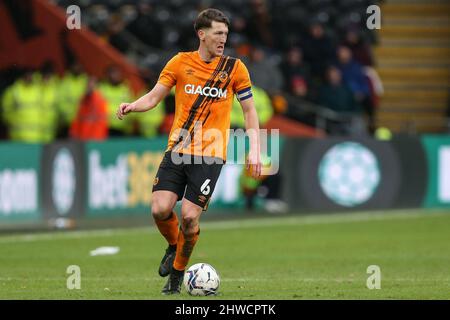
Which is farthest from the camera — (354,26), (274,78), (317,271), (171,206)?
(354,26)

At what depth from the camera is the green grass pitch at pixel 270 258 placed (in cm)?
1094

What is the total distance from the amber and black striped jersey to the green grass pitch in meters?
1.28

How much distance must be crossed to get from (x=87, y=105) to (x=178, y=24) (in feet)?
12.1

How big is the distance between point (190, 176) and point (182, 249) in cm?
62

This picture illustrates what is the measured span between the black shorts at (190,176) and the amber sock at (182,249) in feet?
0.99

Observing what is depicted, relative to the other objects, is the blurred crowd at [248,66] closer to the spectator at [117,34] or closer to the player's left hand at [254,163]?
the spectator at [117,34]

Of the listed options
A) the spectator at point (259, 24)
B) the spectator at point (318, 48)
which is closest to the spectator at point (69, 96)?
the spectator at point (259, 24)

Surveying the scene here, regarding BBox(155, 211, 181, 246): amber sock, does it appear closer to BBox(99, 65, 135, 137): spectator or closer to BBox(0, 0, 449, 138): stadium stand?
BBox(0, 0, 449, 138): stadium stand

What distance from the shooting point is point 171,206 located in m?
10.5

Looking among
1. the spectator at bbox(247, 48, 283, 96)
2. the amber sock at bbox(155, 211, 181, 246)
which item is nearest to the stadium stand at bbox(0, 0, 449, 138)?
the spectator at bbox(247, 48, 283, 96)

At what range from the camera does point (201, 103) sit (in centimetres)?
1045

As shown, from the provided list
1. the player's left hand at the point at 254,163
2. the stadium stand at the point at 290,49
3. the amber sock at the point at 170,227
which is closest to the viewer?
the player's left hand at the point at 254,163
